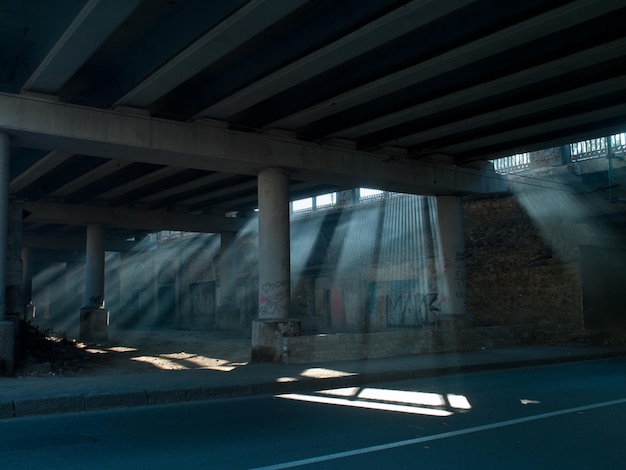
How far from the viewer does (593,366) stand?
14.1 meters

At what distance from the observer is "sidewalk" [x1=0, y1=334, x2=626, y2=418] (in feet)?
29.0

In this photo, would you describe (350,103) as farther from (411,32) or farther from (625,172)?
(625,172)

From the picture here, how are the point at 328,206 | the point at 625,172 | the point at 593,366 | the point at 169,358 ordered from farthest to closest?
the point at 328,206
the point at 625,172
the point at 169,358
the point at 593,366

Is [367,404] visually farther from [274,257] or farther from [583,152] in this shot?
[583,152]

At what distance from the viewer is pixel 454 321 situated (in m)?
17.7

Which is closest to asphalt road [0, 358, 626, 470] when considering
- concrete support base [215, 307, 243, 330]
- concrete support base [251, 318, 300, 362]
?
concrete support base [251, 318, 300, 362]

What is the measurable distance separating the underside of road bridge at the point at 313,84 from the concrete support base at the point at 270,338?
12.4 feet

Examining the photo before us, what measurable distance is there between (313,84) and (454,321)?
8.93 meters

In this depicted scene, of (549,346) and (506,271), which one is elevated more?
(506,271)

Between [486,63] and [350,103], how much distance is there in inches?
112

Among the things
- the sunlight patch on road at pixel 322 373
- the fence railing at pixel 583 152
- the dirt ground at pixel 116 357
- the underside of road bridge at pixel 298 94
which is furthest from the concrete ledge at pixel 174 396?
the fence railing at pixel 583 152

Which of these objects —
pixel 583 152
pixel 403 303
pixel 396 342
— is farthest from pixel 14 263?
pixel 583 152

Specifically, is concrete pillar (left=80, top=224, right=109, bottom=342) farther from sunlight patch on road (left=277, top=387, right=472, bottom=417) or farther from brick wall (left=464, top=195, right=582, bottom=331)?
sunlight patch on road (left=277, top=387, right=472, bottom=417)

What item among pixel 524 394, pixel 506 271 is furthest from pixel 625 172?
pixel 524 394
